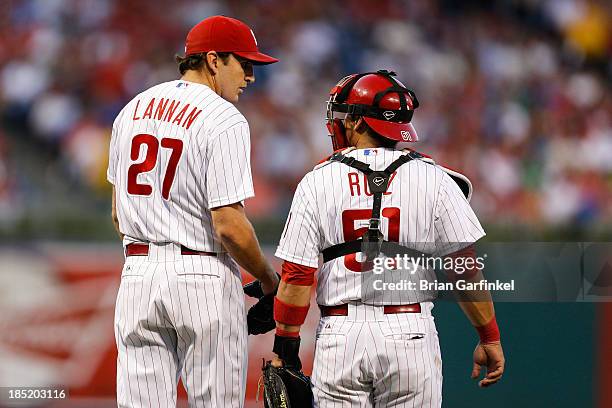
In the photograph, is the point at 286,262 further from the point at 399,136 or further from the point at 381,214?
the point at 399,136

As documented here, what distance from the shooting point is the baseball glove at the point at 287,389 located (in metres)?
3.08

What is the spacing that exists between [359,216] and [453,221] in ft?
1.16

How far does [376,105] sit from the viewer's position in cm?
314

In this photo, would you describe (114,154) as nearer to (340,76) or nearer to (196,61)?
(196,61)

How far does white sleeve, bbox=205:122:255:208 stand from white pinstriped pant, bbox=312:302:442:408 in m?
0.55

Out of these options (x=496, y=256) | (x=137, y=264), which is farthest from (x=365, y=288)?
(x=496, y=256)

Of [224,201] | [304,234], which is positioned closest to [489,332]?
[304,234]

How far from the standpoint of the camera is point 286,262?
3.04 m

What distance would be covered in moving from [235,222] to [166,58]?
6428mm

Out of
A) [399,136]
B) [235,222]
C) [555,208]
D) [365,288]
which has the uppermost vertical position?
[555,208]

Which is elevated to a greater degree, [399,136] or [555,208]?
[555,208]

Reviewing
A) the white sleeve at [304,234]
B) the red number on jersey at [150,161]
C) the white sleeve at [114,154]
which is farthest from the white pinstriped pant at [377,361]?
the white sleeve at [114,154]

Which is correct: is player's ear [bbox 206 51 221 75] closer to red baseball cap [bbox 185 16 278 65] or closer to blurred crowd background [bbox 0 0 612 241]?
red baseball cap [bbox 185 16 278 65]

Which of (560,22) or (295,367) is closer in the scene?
(295,367)
